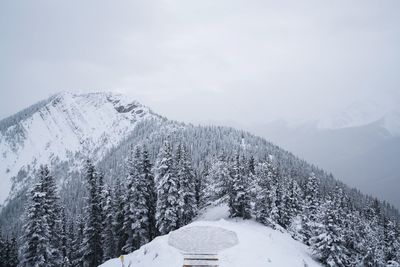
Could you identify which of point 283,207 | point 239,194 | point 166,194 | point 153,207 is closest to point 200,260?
point 239,194

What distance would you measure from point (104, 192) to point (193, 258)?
25.5 meters

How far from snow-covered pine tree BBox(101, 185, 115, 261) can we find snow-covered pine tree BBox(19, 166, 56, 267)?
8.99m

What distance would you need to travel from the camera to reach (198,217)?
57.0m

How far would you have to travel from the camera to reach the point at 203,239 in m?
23.5

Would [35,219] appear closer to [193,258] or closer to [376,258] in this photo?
[193,258]

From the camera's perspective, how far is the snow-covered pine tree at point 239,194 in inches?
1626

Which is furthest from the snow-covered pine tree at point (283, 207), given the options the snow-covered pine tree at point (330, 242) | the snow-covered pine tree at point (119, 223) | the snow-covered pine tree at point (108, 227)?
the snow-covered pine tree at point (108, 227)

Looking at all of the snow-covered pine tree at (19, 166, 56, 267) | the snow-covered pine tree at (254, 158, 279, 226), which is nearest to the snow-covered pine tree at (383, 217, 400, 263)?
the snow-covered pine tree at (254, 158, 279, 226)

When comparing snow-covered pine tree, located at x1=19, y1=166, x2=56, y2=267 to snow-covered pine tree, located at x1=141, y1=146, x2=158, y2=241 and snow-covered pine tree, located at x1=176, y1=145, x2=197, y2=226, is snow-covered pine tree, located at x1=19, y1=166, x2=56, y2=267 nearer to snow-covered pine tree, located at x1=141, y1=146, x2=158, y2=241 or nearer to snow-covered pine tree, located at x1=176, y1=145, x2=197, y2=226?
snow-covered pine tree, located at x1=141, y1=146, x2=158, y2=241

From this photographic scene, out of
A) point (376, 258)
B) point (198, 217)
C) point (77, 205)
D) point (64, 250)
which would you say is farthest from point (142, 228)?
point (77, 205)

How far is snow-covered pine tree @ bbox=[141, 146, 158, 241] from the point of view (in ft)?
139

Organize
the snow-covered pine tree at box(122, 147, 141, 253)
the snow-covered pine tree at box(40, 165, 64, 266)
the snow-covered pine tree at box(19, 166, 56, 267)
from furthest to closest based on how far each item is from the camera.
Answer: the snow-covered pine tree at box(122, 147, 141, 253) → the snow-covered pine tree at box(40, 165, 64, 266) → the snow-covered pine tree at box(19, 166, 56, 267)

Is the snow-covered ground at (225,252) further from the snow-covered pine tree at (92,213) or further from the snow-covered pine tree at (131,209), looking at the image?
the snow-covered pine tree at (92,213)

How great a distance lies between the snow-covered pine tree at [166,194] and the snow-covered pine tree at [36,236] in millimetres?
13541
